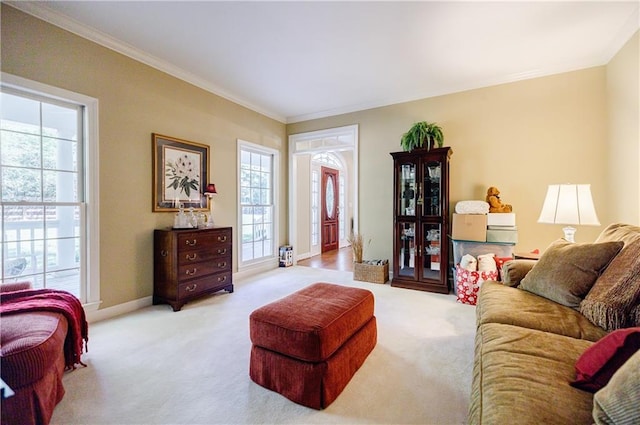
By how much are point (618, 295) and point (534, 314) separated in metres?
0.39

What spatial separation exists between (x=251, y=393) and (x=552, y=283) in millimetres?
2041

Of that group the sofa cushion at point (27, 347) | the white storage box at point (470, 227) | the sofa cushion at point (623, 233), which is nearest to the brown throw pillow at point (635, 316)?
the sofa cushion at point (623, 233)

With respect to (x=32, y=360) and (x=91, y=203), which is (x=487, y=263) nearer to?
(x=32, y=360)

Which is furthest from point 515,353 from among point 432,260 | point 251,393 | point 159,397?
point 432,260

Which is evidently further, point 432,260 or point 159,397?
point 432,260

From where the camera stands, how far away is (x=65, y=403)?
5.20ft

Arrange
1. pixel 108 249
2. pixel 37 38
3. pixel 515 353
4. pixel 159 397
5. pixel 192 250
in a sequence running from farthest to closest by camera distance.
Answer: pixel 192 250 < pixel 108 249 < pixel 37 38 < pixel 159 397 < pixel 515 353

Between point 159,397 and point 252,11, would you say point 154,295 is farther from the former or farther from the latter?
point 252,11


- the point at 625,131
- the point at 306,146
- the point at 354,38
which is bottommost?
the point at 625,131

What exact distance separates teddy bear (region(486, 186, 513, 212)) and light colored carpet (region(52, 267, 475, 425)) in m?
1.33

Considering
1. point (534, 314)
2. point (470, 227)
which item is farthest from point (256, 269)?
point (534, 314)

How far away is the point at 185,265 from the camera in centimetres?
312

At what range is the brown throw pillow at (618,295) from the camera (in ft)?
4.71

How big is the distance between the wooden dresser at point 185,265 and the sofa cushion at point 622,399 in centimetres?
324
